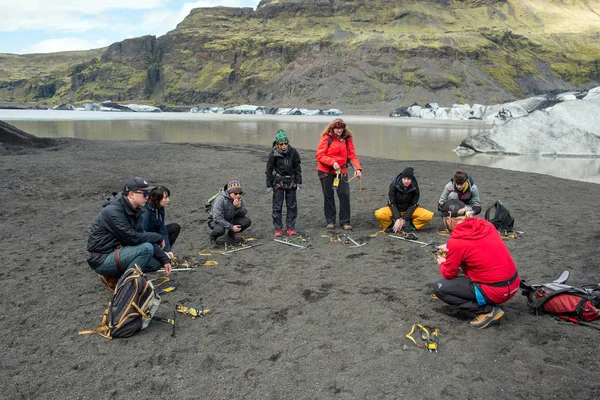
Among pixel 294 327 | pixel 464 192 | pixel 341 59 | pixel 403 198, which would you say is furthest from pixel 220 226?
pixel 341 59

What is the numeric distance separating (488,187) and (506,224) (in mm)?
5431

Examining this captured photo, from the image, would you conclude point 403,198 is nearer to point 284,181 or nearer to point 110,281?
point 284,181

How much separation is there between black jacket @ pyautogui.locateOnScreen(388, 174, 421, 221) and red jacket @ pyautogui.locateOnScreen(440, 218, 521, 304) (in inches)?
145

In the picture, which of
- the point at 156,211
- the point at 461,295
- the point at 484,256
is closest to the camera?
the point at 484,256

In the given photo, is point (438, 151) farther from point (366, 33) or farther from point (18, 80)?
point (18, 80)

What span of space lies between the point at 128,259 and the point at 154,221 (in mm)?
1037

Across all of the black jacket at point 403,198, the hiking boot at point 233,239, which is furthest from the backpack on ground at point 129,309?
the black jacket at point 403,198

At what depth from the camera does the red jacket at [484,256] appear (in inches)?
169

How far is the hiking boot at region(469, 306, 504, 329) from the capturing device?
14.3 ft

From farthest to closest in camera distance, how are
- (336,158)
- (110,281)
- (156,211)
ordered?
(336,158) < (156,211) < (110,281)

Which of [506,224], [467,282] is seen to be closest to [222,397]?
[467,282]

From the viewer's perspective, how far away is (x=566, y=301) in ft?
14.5

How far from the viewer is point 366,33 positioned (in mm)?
147250

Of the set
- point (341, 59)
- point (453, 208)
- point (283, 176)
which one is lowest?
point (283, 176)
